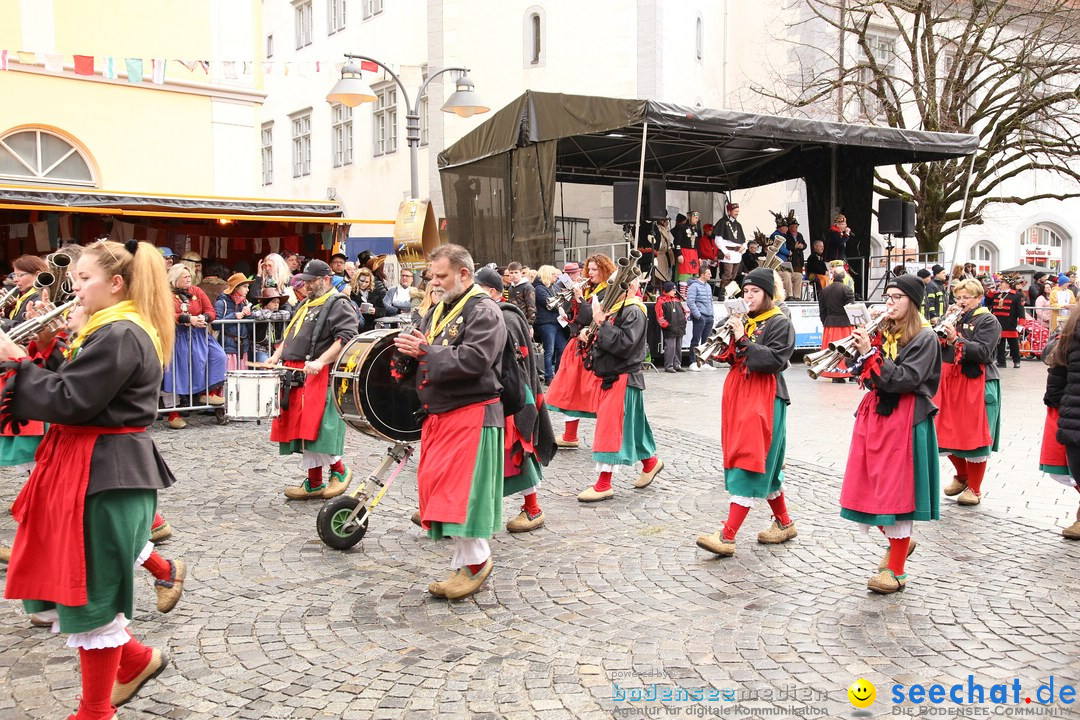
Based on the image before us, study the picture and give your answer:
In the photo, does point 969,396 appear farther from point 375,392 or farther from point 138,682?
point 138,682

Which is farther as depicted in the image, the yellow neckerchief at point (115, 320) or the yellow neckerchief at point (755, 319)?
the yellow neckerchief at point (755, 319)

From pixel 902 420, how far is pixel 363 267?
1103 cm

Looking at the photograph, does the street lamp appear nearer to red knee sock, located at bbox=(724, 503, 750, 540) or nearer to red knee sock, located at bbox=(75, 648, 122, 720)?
red knee sock, located at bbox=(724, 503, 750, 540)

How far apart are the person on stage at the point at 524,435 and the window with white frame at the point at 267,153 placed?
33.4 metres

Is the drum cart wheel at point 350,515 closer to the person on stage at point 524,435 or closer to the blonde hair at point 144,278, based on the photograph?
the person on stage at point 524,435

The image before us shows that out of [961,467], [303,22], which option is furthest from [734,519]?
[303,22]

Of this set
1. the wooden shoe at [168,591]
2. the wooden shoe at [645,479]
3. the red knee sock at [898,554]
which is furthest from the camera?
the wooden shoe at [645,479]

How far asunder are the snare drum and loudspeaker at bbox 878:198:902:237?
15.5m

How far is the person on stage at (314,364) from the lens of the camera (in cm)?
685

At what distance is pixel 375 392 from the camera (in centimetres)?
559

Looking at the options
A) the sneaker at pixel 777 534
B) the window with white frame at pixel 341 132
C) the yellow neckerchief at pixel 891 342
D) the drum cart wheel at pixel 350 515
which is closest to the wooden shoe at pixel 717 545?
the sneaker at pixel 777 534

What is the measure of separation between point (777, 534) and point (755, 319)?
1416mm

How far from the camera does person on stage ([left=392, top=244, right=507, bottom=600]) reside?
15.9ft

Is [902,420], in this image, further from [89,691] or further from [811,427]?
[811,427]
